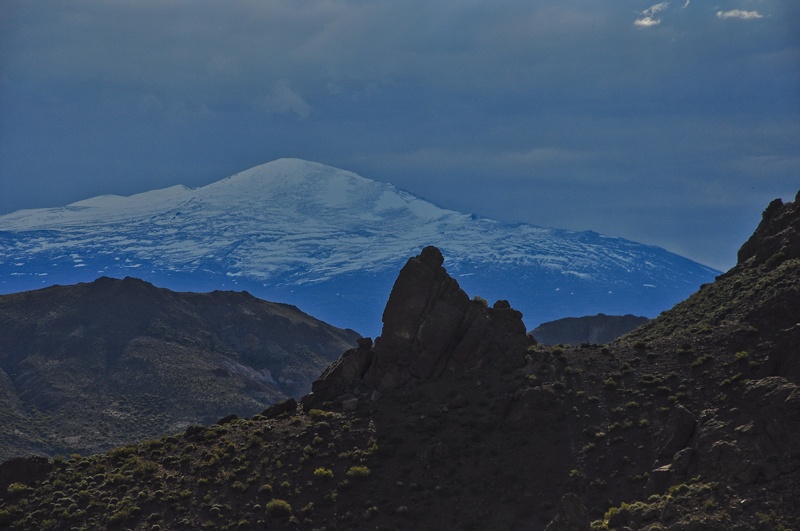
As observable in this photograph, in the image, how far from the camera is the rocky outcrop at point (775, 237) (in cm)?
8062

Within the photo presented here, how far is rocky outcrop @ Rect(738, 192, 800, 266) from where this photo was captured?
80.6m

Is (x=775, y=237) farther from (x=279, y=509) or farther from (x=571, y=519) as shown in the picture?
(x=279, y=509)

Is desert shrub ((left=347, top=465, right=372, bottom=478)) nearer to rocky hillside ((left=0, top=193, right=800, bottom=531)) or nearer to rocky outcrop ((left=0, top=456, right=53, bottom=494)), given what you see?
rocky hillside ((left=0, top=193, right=800, bottom=531))

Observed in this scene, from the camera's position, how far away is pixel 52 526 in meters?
69.2

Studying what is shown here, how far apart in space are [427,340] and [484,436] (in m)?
10.6

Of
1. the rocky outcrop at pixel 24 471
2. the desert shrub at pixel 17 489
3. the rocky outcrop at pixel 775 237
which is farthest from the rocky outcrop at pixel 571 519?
the rocky outcrop at pixel 24 471

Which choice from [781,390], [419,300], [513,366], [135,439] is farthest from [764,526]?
[135,439]

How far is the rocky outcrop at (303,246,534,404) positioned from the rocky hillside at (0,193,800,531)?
0.12 meters

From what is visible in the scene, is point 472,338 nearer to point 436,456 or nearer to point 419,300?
point 419,300

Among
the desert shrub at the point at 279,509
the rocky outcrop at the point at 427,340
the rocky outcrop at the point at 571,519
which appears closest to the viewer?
the rocky outcrop at the point at 571,519

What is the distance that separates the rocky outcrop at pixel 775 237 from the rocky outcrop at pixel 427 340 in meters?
18.3

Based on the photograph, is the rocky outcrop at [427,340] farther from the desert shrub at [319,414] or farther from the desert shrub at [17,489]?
the desert shrub at [17,489]

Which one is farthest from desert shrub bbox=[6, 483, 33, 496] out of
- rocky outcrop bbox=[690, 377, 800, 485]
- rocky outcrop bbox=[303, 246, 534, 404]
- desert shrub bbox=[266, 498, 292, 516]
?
rocky outcrop bbox=[690, 377, 800, 485]

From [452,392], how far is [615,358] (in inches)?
440
